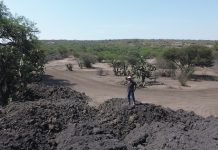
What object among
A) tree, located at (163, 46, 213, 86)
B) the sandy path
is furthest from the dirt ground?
tree, located at (163, 46, 213, 86)

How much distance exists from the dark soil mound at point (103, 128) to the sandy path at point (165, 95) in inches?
242

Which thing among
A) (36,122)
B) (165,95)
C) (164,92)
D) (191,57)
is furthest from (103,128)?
(191,57)

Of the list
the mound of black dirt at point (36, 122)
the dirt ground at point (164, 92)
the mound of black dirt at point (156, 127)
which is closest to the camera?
the mound of black dirt at point (36, 122)

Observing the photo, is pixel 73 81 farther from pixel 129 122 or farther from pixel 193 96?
pixel 129 122

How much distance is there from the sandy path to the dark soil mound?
20.1 ft

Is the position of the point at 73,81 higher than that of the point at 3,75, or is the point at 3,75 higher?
the point at 3,75

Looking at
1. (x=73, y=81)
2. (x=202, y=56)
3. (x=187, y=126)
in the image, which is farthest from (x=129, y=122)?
(x=202, y=56)

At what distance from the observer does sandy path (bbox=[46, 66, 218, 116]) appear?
28.4m

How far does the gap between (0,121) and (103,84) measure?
79.2 feet

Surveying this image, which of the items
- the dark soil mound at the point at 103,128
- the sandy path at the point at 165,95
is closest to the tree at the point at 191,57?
the sandy path at the point at 165,95

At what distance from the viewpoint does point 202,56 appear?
51.1m

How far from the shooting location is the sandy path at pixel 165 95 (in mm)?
28419

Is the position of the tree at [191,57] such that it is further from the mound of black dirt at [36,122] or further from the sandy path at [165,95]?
the mound of black dirt at [36,122]

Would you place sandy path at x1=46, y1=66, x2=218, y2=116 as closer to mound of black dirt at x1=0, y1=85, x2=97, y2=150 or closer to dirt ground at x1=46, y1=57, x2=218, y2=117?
dirt ground at x1=46, y1=57, x2=218, y2=117
